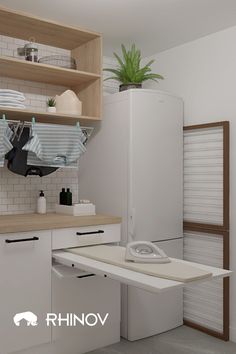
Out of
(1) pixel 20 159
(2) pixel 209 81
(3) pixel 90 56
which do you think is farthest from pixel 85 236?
(2) pixel 209 81

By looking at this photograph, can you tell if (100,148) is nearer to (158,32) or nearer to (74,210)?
(74,210)

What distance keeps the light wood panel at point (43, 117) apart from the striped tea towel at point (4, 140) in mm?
111

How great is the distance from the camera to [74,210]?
117 inches

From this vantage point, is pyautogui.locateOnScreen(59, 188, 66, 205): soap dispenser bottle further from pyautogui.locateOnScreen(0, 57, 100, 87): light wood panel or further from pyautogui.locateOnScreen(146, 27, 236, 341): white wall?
pyautogui.locateOnScreen(146, 27, 236, 341): white wall

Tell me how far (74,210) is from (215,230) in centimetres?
116

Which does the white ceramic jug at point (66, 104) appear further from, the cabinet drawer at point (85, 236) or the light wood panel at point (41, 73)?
the cabinet drawer at point (85, 236)

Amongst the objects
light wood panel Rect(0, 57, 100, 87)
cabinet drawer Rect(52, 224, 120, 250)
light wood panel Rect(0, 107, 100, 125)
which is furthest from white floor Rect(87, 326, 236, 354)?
light wood panel Rect(0, 57, 100, 87)

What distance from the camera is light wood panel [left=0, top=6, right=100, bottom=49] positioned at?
2791mm

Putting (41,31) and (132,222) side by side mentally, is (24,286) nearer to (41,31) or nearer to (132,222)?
(132,222)

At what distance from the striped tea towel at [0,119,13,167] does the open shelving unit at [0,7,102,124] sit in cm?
11

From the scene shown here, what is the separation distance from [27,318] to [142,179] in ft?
4.34

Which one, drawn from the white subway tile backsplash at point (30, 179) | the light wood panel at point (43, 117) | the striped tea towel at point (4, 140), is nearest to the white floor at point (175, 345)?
the white subway tile backsplash at point (30, 179)

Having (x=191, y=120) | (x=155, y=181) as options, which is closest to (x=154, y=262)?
(x=155, y=181)

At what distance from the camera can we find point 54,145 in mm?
2979
